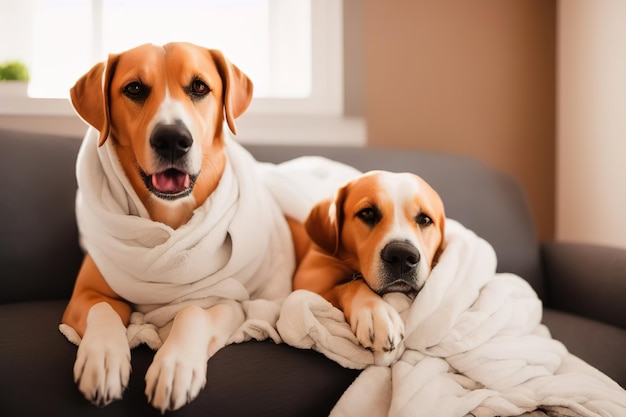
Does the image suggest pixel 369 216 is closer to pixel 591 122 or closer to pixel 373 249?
pixel 373 249

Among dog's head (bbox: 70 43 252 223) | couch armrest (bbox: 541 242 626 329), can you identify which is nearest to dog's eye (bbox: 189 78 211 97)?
dog's head (bbox: 70 43 252 223)

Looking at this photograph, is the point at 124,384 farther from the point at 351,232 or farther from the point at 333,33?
the point at 333,33

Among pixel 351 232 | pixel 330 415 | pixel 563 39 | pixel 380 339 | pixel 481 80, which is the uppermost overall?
pixel 563 39

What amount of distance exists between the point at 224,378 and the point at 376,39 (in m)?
1.77

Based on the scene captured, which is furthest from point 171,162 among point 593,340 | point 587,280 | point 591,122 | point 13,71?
point 591,122

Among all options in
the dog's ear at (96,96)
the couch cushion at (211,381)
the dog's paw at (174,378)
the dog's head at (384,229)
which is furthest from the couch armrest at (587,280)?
the dog's ear at (96,96)

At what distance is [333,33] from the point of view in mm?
2348

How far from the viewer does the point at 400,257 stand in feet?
3.65

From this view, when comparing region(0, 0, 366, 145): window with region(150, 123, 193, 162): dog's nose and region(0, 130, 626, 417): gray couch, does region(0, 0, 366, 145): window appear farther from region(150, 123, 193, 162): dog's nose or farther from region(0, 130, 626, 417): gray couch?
region(150, 123, 193, 162): dog's nose

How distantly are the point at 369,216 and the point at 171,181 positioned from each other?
0.44 metres

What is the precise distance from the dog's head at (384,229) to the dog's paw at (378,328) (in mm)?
97

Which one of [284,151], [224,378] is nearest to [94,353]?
[224,378]

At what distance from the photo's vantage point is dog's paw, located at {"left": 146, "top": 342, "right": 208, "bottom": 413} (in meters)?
0.90

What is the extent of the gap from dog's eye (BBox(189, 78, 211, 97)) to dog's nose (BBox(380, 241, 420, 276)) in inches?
20.7
